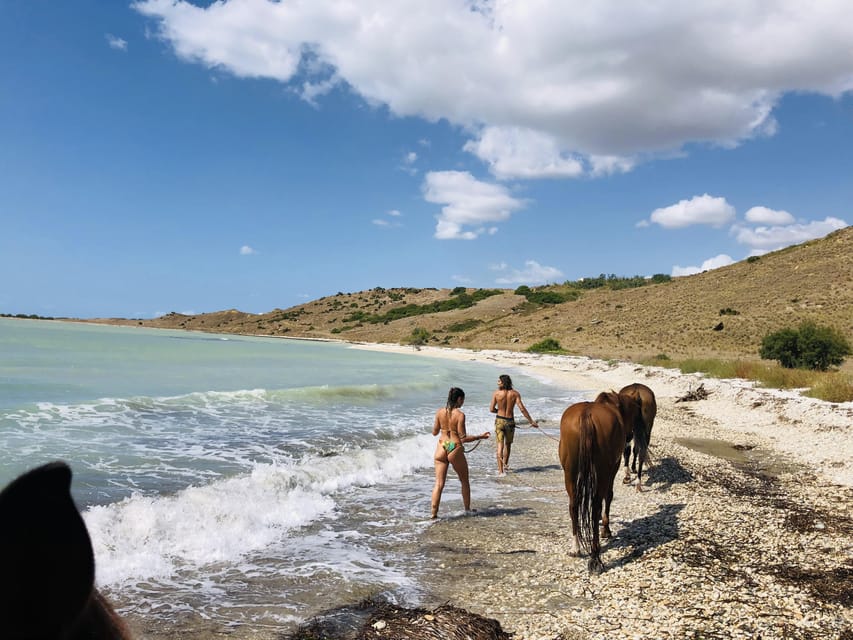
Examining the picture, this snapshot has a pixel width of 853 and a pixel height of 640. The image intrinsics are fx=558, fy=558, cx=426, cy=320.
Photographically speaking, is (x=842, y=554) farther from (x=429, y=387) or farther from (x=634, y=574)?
(x=429, y=387)

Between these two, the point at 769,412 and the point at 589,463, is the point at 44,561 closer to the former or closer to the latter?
the point at 589,463

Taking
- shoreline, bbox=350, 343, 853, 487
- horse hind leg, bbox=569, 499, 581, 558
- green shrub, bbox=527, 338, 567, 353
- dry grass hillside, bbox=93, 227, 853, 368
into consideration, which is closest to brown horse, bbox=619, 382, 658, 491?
horse hind leg, bbox=569, 499, 581, 558

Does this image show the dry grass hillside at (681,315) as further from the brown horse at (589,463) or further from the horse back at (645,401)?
the brown horse at (589,463)

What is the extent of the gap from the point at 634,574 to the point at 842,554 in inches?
110

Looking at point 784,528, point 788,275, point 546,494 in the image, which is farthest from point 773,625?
point 788,275

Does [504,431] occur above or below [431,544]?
above

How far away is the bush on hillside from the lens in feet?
91.4

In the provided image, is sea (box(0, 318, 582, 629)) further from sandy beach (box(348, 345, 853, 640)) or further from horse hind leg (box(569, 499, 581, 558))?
horse hind leg (box(569, 499, 581, 558))

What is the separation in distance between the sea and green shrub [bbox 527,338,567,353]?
32.8 meters

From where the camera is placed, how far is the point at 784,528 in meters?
7.92

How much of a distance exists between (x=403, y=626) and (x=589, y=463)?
317 centimetres

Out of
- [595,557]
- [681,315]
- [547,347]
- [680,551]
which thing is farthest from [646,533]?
[681,315]

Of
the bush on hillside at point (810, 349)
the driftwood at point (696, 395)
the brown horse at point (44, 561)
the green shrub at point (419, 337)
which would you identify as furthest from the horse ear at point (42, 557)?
the green shrub at point (419, 337)

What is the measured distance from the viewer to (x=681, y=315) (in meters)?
58.0
